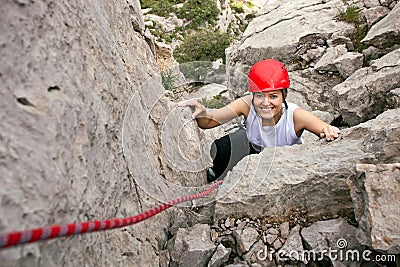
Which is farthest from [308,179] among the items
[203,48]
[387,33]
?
[203,48]

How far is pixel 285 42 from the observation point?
31.9ft

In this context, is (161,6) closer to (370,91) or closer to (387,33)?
(387,33)

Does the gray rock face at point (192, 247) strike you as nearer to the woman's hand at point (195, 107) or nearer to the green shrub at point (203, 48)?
the woman's hand at point (195, 107)

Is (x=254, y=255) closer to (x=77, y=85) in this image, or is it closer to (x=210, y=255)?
(x=210, y=255)

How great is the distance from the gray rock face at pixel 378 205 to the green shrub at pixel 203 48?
62.7 ft

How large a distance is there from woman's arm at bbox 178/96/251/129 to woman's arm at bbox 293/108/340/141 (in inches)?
27.9

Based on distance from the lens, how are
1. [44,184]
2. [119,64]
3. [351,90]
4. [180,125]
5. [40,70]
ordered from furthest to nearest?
[351,90], [180,125], [119,64], [40,70], [44,184]

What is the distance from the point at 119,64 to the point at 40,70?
1.35m

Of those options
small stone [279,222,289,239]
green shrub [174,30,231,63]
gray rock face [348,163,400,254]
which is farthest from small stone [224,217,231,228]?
green shrub [174,30,231,63]

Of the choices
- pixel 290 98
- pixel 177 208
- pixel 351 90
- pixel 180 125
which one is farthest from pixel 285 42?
pixel 177 208

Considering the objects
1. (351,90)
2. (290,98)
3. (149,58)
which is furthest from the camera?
(290,98)

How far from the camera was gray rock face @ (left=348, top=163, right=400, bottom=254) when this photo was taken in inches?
101

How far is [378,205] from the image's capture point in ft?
9.04

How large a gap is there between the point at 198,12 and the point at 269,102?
3201 cm
